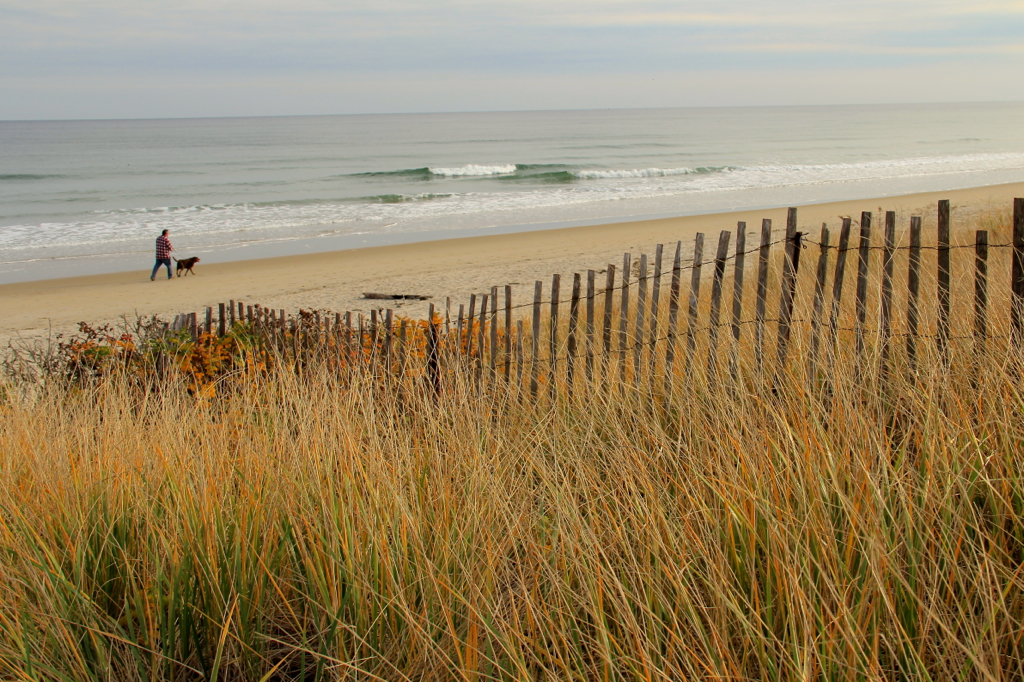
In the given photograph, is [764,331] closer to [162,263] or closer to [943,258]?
[943,258]

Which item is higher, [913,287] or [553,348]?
[913,287]

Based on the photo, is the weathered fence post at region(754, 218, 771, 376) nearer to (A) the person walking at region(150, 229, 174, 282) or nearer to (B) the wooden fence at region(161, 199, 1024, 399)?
(B) the wooden fence at region(161, 199, 1024, 399)

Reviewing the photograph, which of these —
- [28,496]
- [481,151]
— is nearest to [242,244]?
[28,496]

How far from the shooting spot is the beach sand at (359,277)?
551 inches

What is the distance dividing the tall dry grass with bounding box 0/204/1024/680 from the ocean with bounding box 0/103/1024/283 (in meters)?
19.4

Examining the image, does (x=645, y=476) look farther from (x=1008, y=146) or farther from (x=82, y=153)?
(x=82, y=153)

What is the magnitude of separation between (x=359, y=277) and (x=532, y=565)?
15.2 m

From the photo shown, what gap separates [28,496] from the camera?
2.92m

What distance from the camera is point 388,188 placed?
38250 millimetres

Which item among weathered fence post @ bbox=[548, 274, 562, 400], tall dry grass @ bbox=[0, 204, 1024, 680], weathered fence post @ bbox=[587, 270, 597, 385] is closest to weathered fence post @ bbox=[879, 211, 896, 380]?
tall dry grass @ bbox=[0, 204, 1024, 680]

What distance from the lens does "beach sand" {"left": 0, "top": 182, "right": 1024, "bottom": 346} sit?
14000 mm

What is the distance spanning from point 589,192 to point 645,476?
115ft

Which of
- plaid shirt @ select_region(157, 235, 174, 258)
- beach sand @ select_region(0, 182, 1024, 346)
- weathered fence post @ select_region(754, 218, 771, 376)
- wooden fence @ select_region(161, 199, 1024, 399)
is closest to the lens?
wooden fence @ select_region(161, 199, 1024, 399)

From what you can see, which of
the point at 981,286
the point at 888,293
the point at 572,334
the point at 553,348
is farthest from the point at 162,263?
the point at 981,286
